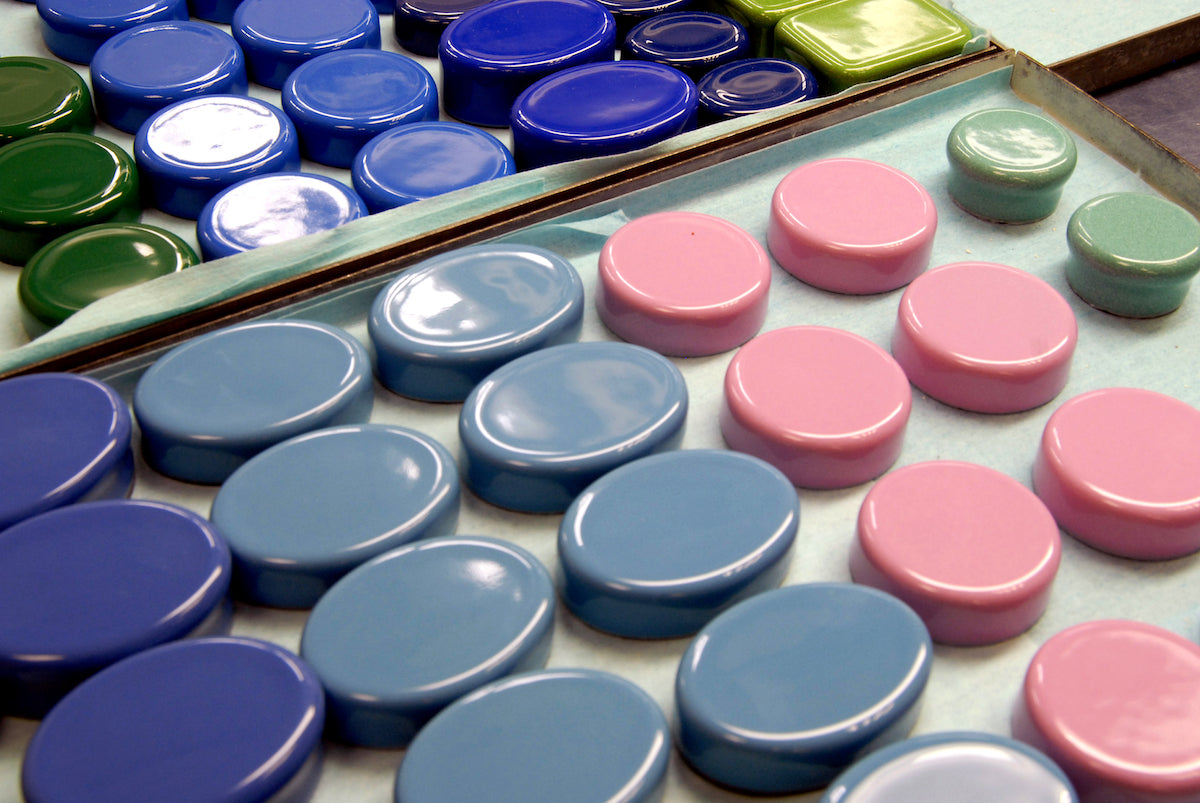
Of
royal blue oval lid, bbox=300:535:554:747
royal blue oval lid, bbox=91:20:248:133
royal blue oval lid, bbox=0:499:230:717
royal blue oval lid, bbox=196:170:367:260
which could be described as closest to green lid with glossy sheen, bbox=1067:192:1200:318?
royal blue oval lid, bbox=300:535:554:747

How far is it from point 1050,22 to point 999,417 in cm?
94

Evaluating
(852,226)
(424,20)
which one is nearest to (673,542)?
(852,226)

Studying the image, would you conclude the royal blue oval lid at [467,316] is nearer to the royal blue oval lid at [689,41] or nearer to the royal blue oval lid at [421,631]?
the royal blue oval lid at [421,631]

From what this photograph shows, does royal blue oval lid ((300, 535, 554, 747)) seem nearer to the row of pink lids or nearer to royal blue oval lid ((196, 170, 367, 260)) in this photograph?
A: the row of pink lids

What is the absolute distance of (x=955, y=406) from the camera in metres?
1.14

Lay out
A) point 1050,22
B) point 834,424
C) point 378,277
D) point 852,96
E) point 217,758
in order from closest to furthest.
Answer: point 217,758
point 834,424
point 378,277
point 852,96
point 1050,22

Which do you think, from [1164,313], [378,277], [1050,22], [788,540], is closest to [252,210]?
[378,277]

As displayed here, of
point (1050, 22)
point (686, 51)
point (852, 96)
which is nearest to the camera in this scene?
point (852, 96)

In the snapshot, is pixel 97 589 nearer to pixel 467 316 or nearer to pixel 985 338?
pixel 467 316

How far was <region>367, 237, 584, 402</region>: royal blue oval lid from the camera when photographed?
1.11 metres

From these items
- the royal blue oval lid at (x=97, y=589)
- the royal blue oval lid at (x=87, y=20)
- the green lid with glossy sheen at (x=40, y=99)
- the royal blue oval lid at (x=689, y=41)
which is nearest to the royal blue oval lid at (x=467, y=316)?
the royal blue oval lid at (x=97, y=589)

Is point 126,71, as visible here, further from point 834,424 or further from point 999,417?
point 999,417

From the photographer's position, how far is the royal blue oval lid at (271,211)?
1.26m

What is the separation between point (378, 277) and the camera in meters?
1.21
